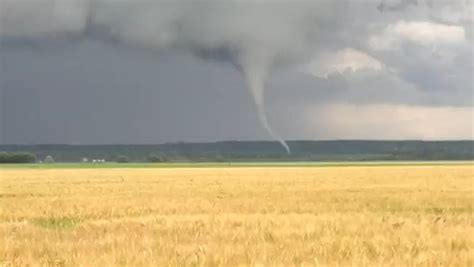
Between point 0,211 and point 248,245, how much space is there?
1326 centimetres

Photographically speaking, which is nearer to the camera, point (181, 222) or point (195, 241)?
point (195, 241)

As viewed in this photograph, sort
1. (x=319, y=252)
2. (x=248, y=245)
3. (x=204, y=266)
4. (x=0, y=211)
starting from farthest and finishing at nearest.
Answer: (x=0, y=211), (x=248, y=245), (x=319, y=252), (x=204, y=266)

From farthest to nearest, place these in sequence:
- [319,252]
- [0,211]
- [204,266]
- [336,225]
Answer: [0,211]
[336,225]
[319,252]
[204,266]

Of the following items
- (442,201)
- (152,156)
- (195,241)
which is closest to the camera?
(195,241)

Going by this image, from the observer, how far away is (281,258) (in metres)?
9.05

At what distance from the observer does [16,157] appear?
5955 inches

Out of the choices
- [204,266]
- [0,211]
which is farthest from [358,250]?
[0,211]

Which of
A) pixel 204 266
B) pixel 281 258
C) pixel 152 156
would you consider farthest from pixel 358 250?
pixel 152 156

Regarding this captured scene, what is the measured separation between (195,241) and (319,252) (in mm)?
2381

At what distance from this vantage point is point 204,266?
8.60 m

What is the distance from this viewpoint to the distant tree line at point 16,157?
487ft

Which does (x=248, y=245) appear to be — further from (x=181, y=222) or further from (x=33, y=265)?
(x=181, y=222)

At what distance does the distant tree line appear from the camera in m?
148

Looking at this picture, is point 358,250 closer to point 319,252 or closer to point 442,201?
point 319,252
